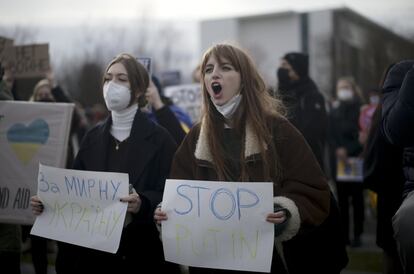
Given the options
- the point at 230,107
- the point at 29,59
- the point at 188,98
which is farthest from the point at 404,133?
the point at 188,98

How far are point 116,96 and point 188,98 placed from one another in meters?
4.21

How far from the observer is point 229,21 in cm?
5825

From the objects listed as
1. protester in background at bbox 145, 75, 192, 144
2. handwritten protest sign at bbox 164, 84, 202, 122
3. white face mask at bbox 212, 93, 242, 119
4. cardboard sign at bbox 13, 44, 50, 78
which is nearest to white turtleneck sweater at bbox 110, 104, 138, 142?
white face mask at bbox 212, 93, 242, 119

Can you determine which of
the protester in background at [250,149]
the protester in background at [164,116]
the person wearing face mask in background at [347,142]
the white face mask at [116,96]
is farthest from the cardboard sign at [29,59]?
the person wearing face mask in background at [347,142]

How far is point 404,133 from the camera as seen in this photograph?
2.75 metres

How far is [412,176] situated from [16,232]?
9.71ft

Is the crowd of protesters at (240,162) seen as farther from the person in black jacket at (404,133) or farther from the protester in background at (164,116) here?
the protester in background at (164,116)

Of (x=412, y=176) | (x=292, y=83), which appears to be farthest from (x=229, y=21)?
(x=412, y=176)

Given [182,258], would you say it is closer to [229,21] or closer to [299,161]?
[299,161]

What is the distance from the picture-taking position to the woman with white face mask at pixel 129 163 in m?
3.51

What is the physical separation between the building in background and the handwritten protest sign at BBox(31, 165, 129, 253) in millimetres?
19356

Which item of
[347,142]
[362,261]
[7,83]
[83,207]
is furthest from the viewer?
[347,142]

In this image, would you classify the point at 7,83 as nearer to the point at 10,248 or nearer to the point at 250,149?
the point at 10,248

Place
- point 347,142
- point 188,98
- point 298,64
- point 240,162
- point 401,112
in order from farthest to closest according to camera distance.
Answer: point 347,142 → point 188,98 → point 298,64 → point 240,162 → point 401,112
